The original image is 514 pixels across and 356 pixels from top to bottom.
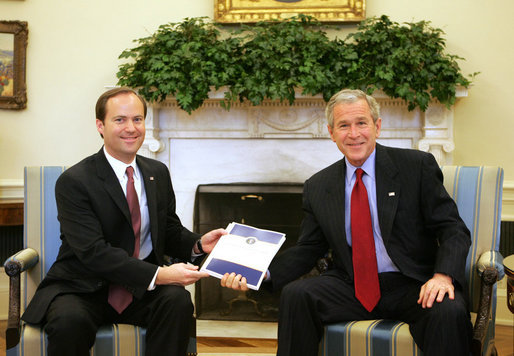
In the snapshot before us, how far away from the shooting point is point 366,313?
2.17 meters

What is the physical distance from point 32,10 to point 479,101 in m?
3.69

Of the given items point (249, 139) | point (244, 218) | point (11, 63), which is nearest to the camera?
point (244, 218)

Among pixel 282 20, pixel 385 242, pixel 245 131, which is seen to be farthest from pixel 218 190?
pixel 385 242

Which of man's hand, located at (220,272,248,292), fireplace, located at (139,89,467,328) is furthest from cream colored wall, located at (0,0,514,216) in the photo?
man's hand, located at (220,272,248,292)

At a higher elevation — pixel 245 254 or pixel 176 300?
pixel 245 254

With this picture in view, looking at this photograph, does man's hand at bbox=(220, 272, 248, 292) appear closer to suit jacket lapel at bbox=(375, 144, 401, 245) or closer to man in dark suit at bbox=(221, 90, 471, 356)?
man in dark suit at bbox=(221, 90, 471, 356)

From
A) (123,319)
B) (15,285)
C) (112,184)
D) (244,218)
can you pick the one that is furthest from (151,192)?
(244,218)

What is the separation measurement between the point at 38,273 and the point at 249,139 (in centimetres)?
199

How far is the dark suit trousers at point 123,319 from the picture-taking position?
1968 millimetres

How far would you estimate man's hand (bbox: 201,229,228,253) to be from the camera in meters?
2.41

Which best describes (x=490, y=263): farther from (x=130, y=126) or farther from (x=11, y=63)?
(x=11, y=63)

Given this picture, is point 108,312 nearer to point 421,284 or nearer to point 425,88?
point 421,284

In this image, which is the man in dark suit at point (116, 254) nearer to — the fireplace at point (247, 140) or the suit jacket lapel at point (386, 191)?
the suit jacket lapel at point (386, 191)

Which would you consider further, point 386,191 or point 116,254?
point 386,191
